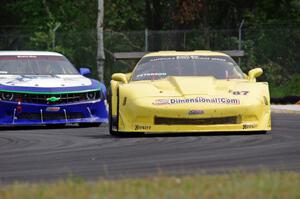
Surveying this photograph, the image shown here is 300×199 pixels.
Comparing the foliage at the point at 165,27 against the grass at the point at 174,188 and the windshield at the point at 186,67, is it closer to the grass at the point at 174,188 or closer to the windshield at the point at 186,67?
the windshield at the point at 186,67

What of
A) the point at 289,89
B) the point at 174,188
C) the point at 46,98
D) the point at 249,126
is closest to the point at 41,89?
the point at 46,98

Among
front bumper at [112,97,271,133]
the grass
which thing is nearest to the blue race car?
front bumper at [112,97,271,133]

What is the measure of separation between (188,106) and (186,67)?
1924 millimetres

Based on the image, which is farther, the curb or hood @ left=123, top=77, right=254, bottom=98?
the curb

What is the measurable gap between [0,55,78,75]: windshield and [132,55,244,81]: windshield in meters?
3.33

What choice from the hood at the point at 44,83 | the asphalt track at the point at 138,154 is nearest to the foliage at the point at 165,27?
the hood at the point at 44,83

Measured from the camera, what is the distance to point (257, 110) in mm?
13875

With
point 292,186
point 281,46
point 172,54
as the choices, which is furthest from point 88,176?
Answer: point 281,46

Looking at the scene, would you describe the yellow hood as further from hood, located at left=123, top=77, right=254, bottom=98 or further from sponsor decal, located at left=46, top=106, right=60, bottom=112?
sponsor decal, located at left=46, top=106, right=60, bottom=112

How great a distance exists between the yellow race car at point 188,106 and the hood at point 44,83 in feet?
8.53

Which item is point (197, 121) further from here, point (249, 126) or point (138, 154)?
point (138, 154)

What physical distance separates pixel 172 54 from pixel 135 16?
27328 mm

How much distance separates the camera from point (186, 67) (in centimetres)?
1563

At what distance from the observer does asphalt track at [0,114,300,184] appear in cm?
998
